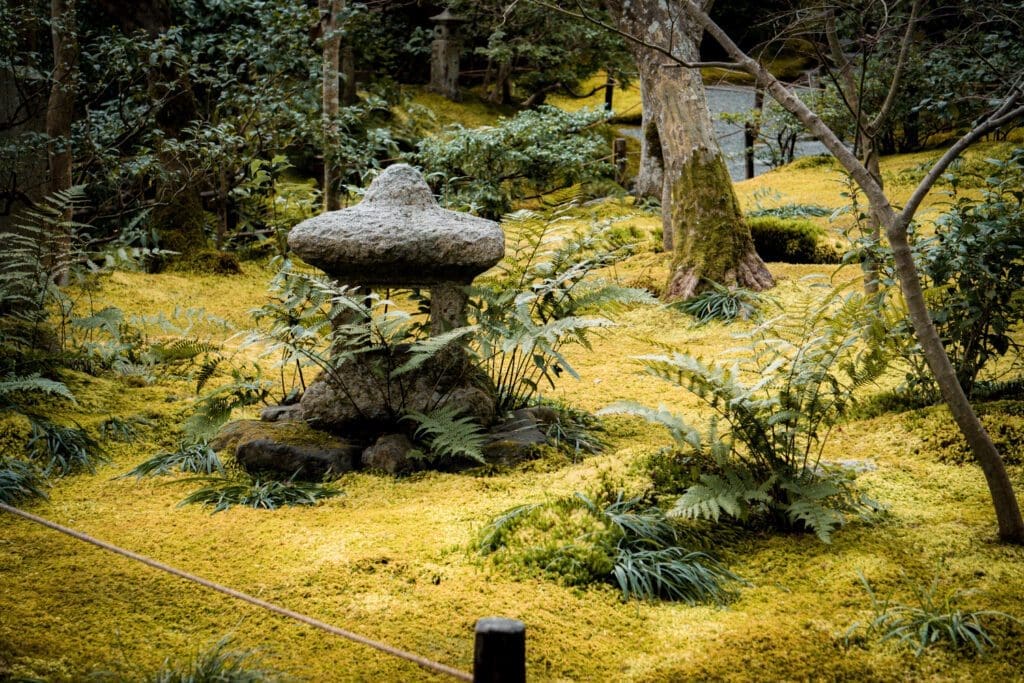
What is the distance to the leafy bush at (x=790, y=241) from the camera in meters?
9.86

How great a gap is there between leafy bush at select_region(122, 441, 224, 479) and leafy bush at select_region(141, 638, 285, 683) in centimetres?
186

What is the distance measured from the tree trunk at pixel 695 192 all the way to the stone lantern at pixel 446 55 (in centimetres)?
829

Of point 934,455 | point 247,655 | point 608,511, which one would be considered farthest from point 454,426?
point 934,455

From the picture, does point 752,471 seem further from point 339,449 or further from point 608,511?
point 339,449

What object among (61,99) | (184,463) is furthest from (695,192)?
(61,99)

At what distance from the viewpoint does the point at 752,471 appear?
155 inches

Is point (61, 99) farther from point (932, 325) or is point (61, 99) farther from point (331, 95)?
point (932, 325)

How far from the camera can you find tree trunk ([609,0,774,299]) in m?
8.06

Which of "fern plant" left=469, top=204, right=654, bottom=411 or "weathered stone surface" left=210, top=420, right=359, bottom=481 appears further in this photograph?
"fern plant" left=469, top=204, right=654, bottom=411

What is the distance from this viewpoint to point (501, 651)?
2.00 meters

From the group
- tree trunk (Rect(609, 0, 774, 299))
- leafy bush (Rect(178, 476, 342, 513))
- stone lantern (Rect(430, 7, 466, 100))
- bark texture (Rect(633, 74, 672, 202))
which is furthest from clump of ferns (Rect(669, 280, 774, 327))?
stone lantern (Rect(430, 7, 466, 100))

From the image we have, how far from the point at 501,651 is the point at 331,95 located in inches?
329

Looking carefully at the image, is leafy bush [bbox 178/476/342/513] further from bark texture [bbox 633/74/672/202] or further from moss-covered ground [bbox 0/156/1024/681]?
bark texture [bbox 633/74/672/202]

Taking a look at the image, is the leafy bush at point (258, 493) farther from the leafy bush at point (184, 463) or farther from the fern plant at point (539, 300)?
the fern plant at point (539, 300)
